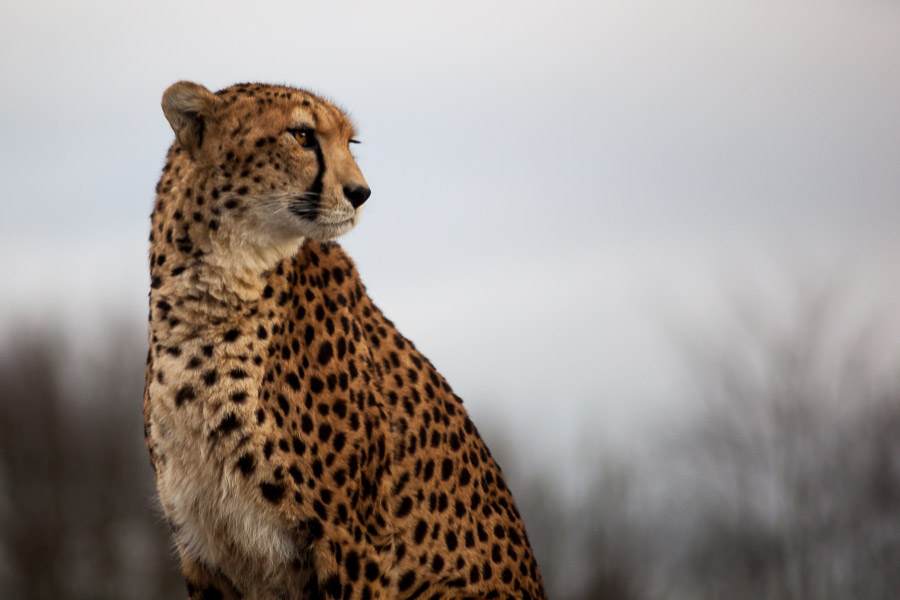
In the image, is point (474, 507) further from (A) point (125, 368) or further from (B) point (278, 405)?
(A) point (125, 368)

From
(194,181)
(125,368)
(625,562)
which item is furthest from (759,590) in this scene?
(194,181)

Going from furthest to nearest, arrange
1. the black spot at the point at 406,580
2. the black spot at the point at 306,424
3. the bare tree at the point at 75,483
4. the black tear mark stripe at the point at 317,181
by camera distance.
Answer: the bare tree at the point at 75,483 < the black spot at the point at 406,580 < the black spot at the point at 306,424 < the black tear mark stripe at the point at 317,181

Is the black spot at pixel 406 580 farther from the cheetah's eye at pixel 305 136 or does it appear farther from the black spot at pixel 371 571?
the cheetah's eye at pixel 305 136

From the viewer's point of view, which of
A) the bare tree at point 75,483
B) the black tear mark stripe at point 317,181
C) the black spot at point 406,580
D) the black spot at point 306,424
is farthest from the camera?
the bare tree at point 75,483

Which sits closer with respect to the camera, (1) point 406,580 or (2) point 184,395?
(2) point 184,395

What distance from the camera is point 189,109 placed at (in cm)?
393

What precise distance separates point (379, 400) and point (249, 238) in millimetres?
858

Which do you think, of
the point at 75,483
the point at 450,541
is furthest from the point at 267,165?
the point at 75,483

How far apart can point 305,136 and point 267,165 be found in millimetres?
202

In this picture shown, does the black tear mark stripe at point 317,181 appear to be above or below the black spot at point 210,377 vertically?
above

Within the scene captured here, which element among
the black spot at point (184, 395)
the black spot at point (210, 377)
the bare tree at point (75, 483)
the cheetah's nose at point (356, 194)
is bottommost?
the bare tree at point (75, 483)

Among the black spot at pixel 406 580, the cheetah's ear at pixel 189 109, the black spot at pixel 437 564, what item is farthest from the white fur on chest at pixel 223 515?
the cheetah's ear at pixel 189 109

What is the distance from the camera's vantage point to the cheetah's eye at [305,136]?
390 cm

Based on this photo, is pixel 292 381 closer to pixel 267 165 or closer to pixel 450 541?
pixel 267 165
